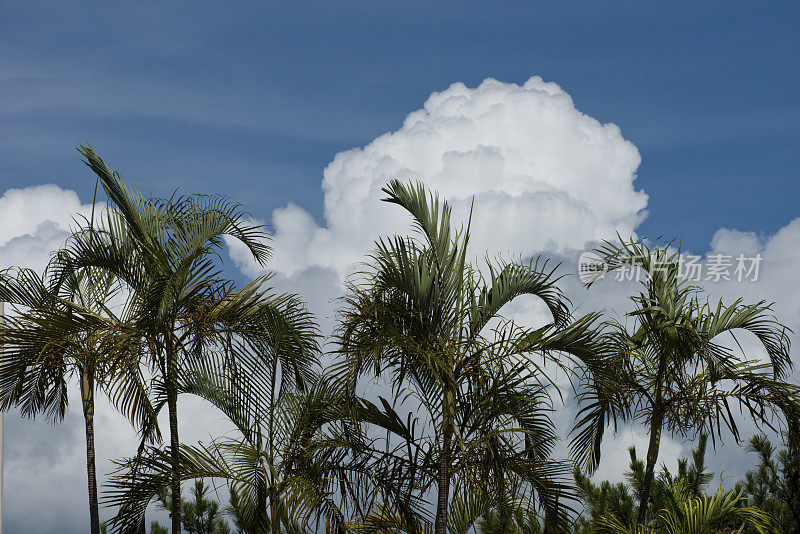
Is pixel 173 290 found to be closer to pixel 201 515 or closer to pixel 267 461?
pixel 267 461

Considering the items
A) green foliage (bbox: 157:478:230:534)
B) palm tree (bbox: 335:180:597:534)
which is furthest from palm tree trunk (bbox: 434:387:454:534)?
green foliage (bbox: 157:478:230:534)

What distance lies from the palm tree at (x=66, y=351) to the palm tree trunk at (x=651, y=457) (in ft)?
13.7

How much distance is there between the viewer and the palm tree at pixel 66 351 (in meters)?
5.99

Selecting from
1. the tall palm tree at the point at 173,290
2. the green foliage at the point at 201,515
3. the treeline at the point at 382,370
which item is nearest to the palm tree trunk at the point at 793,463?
the treeline at the point at 382,370

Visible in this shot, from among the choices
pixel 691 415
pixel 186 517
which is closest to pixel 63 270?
pixel 186 517

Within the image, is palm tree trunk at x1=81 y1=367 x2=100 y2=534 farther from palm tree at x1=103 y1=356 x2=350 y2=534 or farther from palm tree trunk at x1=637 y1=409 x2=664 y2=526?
palm tree trunk at x1=637 y1=409 x2=664 y2=526

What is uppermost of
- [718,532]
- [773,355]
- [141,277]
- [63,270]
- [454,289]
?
[63,270]

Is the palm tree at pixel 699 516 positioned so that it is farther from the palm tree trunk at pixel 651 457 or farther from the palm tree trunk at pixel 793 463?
the palm tree trunk at pixel 793 463

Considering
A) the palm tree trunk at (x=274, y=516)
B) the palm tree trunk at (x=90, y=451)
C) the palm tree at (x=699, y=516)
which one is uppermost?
the palm tree trunk at (x=90, y=451)

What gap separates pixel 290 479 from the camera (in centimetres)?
599

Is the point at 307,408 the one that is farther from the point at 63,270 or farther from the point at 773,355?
the point at 773,355

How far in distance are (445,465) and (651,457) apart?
6.70 feet

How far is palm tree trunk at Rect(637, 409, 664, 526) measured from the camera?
6.83 meters

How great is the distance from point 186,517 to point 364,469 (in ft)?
19.9
